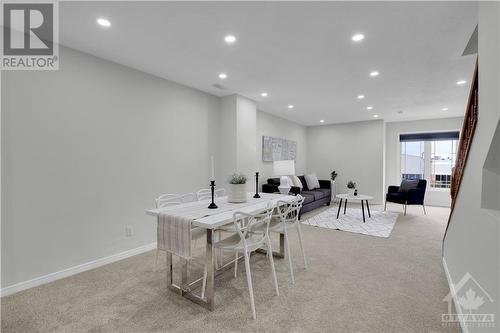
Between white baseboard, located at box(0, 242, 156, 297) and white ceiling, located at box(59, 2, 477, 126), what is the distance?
96.7 inches

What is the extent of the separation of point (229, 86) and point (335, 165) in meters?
4.89

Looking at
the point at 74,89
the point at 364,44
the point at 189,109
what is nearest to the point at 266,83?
the point at 189,109

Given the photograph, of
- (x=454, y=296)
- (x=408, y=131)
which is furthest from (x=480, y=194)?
(x=408, y=131)

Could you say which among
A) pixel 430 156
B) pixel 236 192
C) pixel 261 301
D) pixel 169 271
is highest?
pixel 430 156

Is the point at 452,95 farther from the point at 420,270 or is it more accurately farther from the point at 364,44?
the point at 420,270

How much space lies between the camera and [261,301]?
Answer: 208 cm

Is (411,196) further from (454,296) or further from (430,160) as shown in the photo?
(454,296)

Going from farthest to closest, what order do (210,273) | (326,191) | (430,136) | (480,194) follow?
(430,136) → (326,191) → (210,273) → (480,194)

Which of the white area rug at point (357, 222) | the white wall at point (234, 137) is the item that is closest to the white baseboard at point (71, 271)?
the white wall at point (234, 137)

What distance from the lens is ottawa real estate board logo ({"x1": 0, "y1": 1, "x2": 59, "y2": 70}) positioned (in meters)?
2.04

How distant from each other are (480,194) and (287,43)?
215 cm

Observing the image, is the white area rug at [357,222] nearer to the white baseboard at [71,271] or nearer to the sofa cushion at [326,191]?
the sofa cushion at [326,191]

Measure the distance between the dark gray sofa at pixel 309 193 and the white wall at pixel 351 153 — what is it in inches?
35.5

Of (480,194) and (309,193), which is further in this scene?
(309,193)
